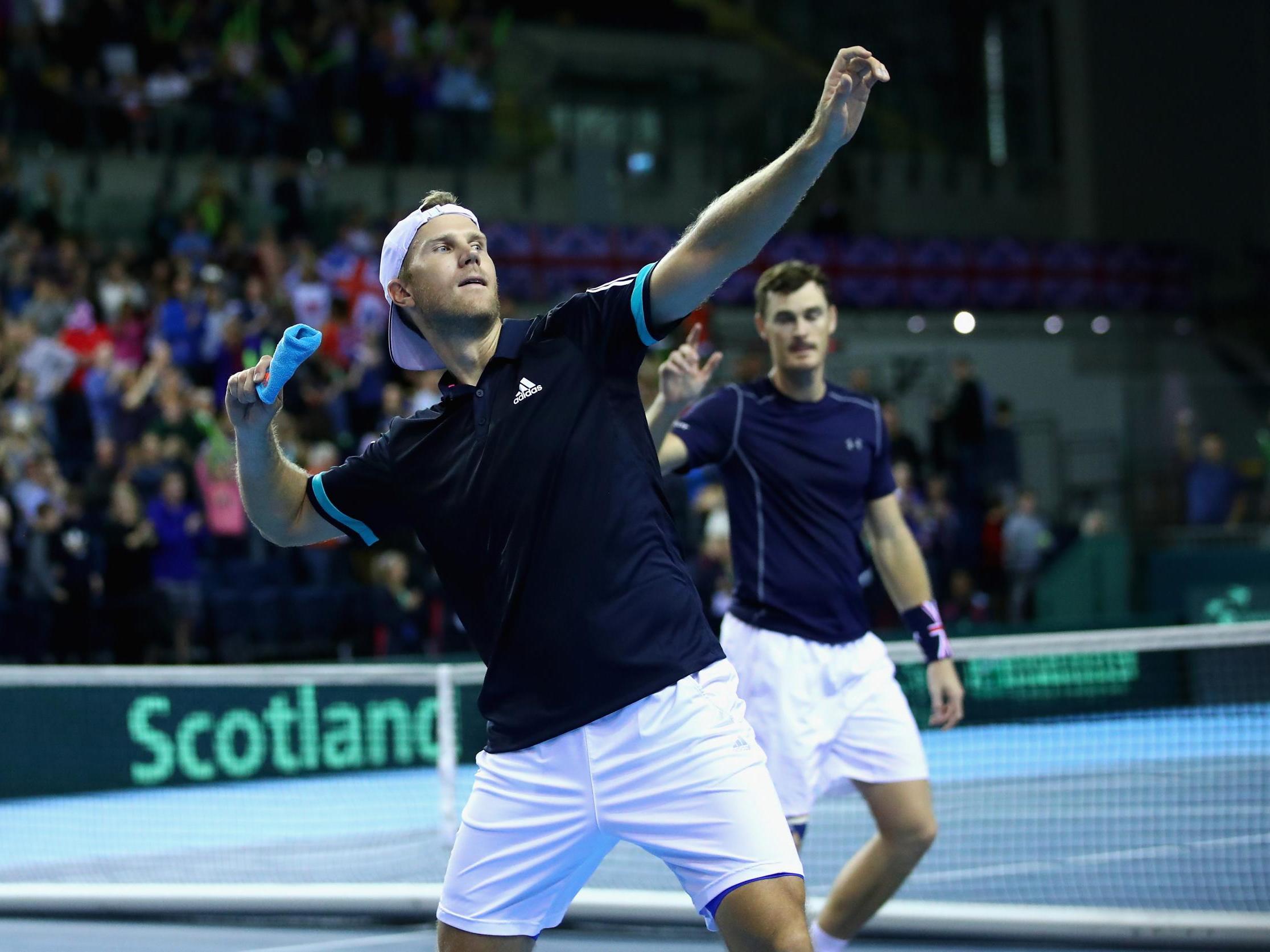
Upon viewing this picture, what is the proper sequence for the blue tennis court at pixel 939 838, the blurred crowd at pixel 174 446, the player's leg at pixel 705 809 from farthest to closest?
the blurred crowd at pixel 174 446 → the blue tennis court at pixel 939 838 → the player's leg at pixel 705 809

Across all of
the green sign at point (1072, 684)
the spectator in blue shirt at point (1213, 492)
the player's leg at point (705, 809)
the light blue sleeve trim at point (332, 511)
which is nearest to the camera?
the player's leg at point (705, 809)

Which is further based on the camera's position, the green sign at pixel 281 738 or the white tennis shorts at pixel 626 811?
the green sign at pixel 281 738

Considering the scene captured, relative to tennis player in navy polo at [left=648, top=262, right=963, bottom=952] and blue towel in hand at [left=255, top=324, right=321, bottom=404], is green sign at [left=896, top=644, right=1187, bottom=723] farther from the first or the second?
blue towel in hand at [left=255, top=324, right=321, bottom=404]

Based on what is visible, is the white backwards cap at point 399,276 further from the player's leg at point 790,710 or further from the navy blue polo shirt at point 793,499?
the player's leg at point 790,710

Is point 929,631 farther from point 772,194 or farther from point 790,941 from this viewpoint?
point 772,194

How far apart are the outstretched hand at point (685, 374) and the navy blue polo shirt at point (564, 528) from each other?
1.24 meters

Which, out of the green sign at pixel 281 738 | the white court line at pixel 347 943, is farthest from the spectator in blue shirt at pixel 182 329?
→ the white court line at pixel 347 943

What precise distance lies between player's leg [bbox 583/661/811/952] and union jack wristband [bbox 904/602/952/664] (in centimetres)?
244

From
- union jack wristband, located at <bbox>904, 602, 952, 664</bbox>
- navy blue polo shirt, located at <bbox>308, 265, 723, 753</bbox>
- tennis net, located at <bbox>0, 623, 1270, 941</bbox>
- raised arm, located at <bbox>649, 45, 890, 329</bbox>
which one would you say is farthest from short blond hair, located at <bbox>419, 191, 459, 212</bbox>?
tennis net, located at <bbox>0, 623, 1270, 941</bbox>

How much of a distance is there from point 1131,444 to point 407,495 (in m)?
17.2

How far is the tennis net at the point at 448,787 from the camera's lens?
8.13 meters

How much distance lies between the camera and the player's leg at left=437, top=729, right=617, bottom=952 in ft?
12.7

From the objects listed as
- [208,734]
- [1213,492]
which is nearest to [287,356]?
[208,734]

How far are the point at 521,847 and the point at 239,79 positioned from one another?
1923 centimetres
